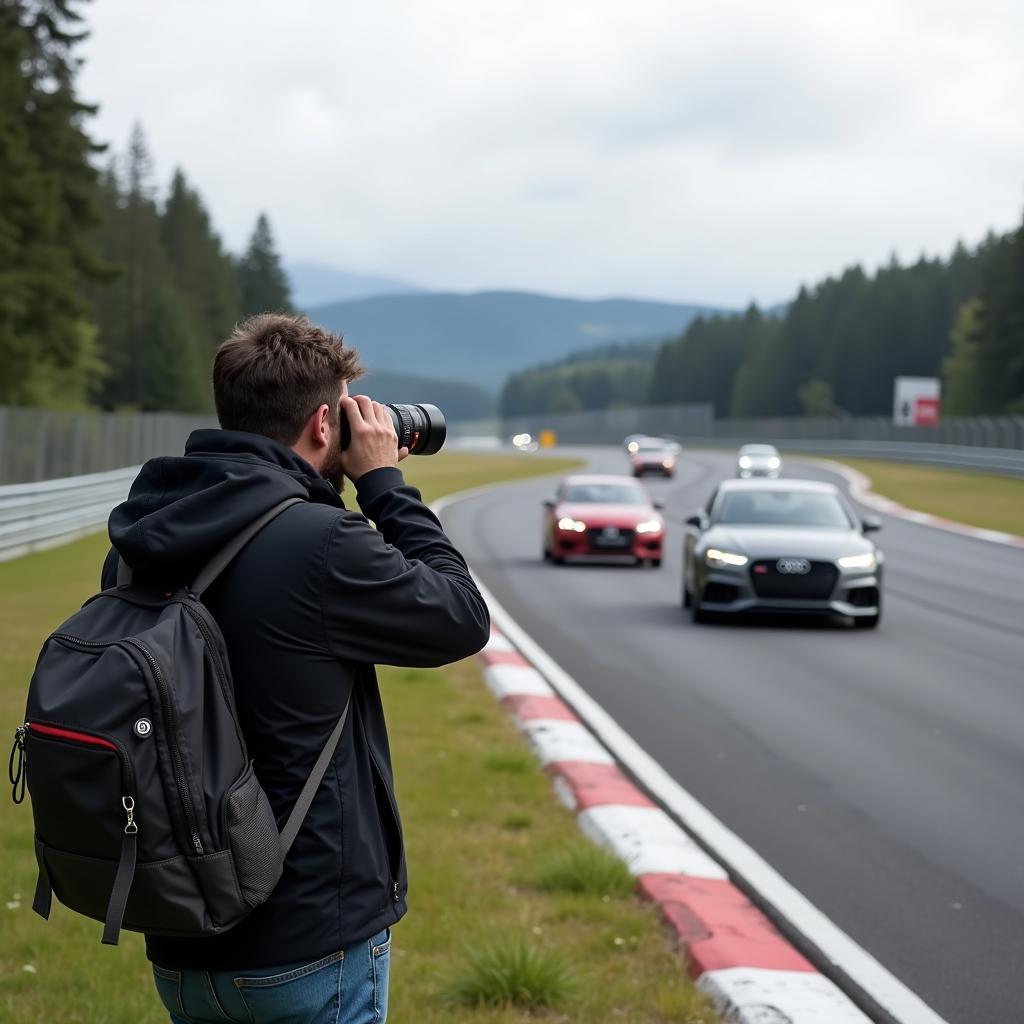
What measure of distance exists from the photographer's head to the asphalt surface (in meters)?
2.91

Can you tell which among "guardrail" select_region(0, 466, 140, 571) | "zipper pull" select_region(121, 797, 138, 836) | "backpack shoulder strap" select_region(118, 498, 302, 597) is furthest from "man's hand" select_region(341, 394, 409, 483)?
"guardrail" select_region(0, 466, 140, 571)

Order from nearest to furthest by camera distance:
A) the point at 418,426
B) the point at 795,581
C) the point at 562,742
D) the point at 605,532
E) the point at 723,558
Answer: the point at 418,426
the point at 562,742
the point at 795,581
the point at 723,558
the point at 605,532

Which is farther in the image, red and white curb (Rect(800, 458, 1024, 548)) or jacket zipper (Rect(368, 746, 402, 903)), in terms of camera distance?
red and white curb (Rect(800, 458, 1024, 548))

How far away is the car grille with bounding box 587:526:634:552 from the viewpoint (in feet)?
76.0

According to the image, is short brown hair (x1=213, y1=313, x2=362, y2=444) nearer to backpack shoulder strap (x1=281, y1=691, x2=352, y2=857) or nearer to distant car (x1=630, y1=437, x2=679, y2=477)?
backpack shoulder strap (x1=281, y1=691, x2=352, y2=857)

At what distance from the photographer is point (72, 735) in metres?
2.52

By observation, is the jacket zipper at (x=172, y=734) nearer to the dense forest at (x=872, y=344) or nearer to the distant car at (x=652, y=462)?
the distant car at (x=652, y=462)

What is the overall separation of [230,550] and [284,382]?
0.31 metres

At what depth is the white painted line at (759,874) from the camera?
194 inches

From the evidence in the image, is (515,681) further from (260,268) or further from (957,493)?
(260,268)

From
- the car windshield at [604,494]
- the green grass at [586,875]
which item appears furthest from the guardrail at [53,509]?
the green grass at [586,875]

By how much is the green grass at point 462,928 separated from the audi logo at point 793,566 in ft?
21.5

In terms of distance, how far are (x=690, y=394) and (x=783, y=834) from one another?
185327mm

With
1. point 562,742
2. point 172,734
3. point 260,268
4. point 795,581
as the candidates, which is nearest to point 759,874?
point 562,742
